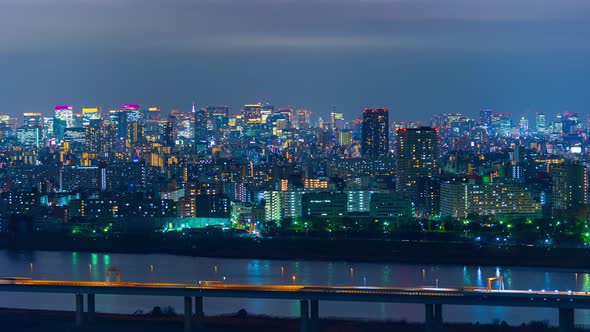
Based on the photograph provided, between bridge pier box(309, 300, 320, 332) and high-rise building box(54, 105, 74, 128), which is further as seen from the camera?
high-rise building box(54, 105, 74, 128)

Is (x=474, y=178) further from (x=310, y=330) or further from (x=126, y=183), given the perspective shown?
(x=310, y=330)

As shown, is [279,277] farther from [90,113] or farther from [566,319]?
[90,113]

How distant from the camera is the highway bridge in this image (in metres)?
15.2

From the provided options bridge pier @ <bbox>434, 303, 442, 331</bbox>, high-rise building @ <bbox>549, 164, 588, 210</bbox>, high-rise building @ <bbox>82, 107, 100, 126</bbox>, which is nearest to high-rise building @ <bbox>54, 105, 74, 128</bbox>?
high-rise building @ <bbox>82, 107, 100, 126</bbox>

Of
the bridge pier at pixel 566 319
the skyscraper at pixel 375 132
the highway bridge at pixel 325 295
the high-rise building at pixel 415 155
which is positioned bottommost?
the bridge pier at pixel 566 319

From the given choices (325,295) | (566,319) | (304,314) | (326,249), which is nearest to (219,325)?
(304,314)

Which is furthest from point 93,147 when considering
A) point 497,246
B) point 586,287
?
point 586,287

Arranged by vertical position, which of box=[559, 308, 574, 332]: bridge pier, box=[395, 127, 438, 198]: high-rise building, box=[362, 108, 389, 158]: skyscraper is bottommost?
box=[559, 308, 574, 332]: bridge pier

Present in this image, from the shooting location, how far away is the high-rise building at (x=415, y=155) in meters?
40.1

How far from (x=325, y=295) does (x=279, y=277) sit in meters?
5.62

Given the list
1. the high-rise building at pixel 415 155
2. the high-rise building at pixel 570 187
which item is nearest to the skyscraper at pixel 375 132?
the high-rise building at pixel 415 155

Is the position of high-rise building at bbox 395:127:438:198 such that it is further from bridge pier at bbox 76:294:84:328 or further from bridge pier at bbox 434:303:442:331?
bridge pier at bbox 434:303:442:331

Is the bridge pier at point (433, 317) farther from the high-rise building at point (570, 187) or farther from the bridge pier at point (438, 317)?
the high-rise building at point (570, 187)

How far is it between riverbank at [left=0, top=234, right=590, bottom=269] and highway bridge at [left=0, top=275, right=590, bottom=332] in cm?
872
